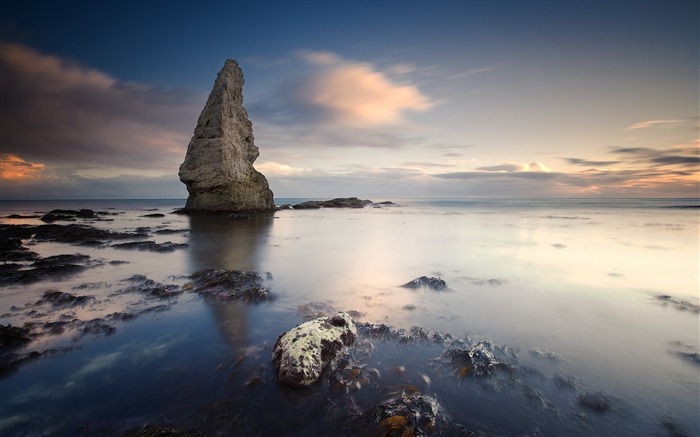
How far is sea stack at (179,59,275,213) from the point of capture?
34656mm

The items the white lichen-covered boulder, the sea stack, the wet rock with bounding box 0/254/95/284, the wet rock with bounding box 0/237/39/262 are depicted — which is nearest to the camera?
the white lichen-covered boulder

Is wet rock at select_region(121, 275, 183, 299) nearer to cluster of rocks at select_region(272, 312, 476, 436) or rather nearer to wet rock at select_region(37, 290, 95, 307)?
wet rock at select_region(37, 290, 95, 307)

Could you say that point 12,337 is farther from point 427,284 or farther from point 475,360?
point 427,284

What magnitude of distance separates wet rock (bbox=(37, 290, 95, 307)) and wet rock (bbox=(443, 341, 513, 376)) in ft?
27.6

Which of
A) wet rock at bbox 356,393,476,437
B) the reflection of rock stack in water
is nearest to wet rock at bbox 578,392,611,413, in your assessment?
wet rock at bbox 356,393,476,437

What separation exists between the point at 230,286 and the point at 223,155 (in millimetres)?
29360

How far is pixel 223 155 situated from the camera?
113 feet

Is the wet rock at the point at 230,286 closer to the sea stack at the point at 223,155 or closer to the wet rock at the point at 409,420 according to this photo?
the wet rock at the point at 409,420

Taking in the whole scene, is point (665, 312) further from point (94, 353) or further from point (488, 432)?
point (94, 353)

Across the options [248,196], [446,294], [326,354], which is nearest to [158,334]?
[326,354]

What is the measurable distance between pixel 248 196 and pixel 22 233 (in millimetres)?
21935

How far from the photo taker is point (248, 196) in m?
39.8

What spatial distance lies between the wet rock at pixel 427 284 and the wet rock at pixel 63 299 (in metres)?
8.32

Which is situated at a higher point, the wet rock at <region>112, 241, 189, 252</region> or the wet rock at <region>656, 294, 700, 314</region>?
the wet rock at <region>112, 241, 189, 252</region>
